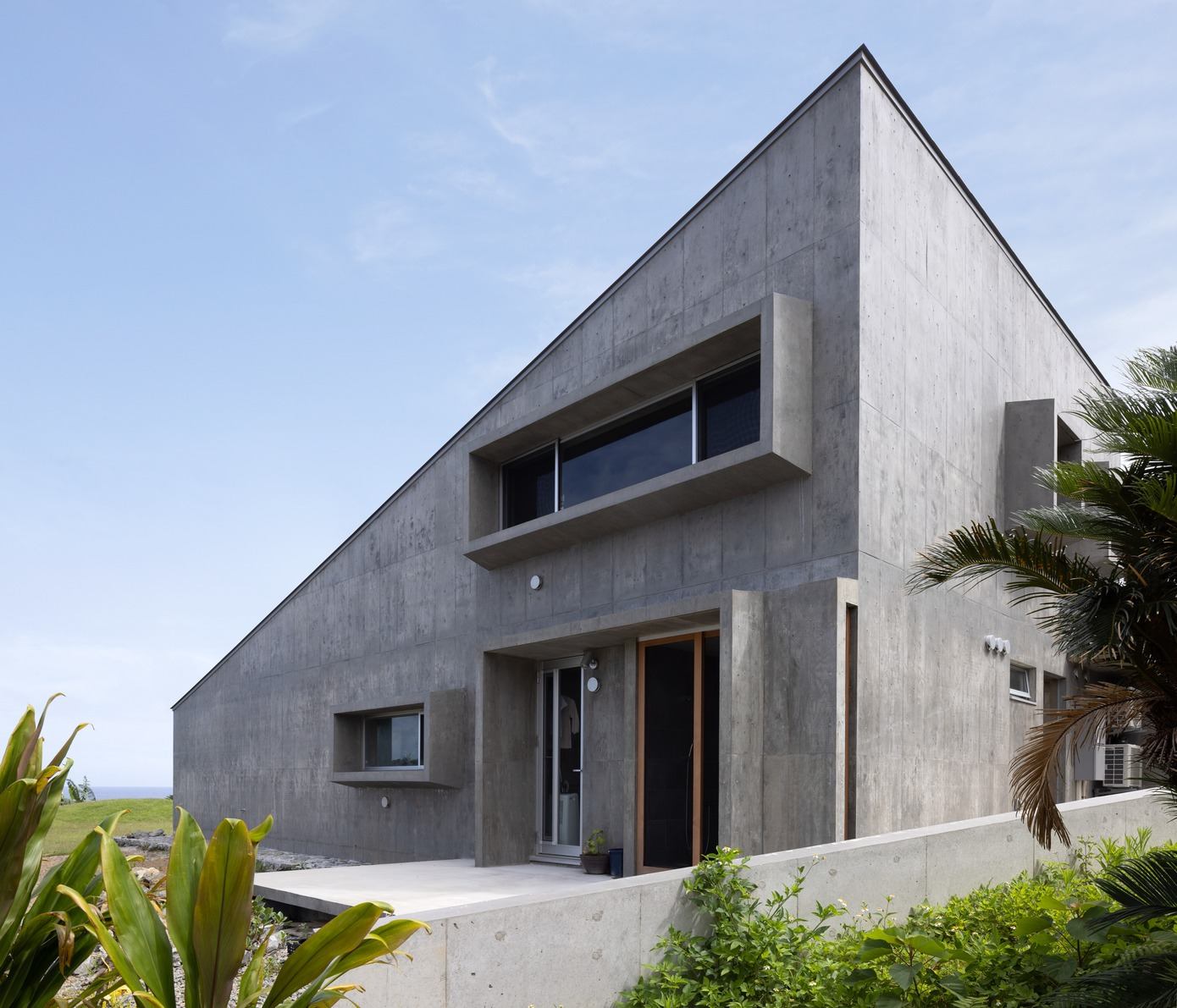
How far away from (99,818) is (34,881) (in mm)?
30675

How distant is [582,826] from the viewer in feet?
43.6

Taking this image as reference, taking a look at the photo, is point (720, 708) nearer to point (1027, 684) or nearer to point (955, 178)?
point (1027, 684)

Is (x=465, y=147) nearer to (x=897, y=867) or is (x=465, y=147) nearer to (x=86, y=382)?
(x=897, y=867)

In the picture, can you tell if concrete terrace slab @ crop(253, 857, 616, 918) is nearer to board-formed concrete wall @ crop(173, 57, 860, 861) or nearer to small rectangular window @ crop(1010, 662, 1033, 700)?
board-formed concrete wall @ crop(173, 57, 860, 861)

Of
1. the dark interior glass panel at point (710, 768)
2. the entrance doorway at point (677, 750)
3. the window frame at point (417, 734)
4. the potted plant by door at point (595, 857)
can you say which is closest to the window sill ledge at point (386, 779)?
the window frame at point (417, 734)

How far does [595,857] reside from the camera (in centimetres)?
1252

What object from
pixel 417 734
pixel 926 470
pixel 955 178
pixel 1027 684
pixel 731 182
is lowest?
pixel 417 734

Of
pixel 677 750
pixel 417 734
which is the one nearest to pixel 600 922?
pixel 677 750

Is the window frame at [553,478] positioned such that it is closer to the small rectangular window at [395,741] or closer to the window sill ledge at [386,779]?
the small rectangular window at [395,741]

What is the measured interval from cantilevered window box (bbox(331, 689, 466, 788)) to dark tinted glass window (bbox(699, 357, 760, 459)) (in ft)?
21.2

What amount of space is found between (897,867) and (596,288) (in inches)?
341

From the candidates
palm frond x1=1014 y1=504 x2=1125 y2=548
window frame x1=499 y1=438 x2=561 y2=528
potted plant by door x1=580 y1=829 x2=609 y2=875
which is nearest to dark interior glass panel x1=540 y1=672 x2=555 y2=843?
potted plant by door x1=580 y1=829 x2=609 y2=875

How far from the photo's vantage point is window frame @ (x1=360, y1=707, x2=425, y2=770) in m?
17.3

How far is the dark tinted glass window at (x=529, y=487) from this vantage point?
48.2 ft
